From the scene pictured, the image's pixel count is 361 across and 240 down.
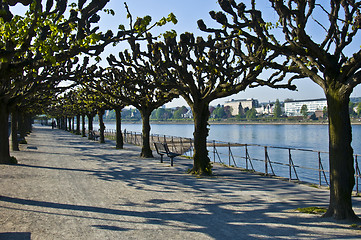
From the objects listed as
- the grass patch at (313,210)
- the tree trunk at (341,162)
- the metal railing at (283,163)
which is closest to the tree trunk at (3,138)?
the metal railing at (283,163)

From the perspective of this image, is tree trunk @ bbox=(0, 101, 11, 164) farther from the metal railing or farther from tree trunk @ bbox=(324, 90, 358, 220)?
tree trunk @ bbox=(324, 90, 358, 220)

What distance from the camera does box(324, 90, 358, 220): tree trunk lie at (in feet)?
23.2

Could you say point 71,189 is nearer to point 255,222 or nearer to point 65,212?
point 65,212

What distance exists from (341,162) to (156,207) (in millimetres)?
4355

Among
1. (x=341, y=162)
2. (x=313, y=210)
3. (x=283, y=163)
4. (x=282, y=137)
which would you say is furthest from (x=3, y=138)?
(x=282, y=137)

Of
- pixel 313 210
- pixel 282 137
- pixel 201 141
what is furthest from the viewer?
pixel 282 137

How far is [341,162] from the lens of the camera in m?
7.11

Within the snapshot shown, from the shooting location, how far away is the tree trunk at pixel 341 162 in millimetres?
7074

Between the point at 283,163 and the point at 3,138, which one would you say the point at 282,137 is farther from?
the point at 3,138

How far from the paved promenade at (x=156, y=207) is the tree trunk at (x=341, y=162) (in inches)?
15.8

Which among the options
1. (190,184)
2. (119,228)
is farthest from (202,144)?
(119,228)

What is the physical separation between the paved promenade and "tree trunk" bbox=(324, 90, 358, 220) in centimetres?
40

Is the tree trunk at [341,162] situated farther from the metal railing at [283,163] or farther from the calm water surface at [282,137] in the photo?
the calm water surface at [282,137]

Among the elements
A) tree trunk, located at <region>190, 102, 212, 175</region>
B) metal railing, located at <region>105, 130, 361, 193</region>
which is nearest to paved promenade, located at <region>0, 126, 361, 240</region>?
tree trunk, located at <region>190, 102, 212, 175</region>
